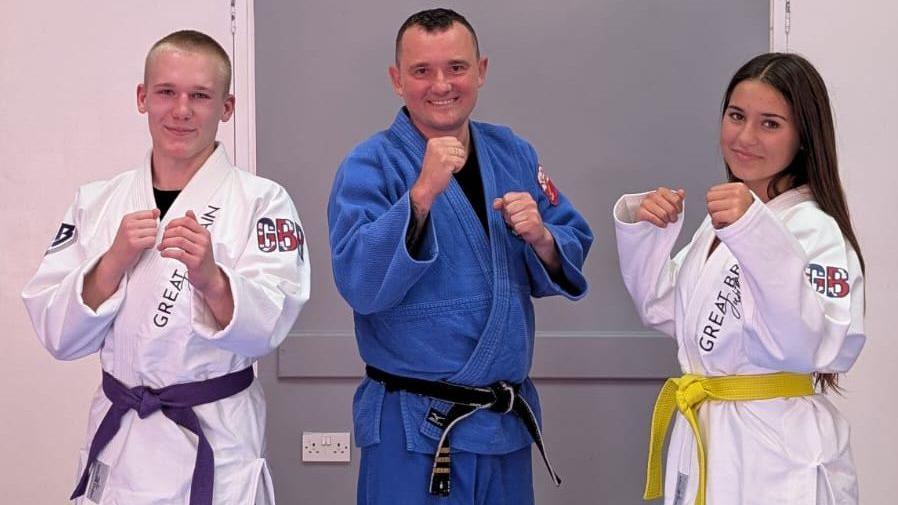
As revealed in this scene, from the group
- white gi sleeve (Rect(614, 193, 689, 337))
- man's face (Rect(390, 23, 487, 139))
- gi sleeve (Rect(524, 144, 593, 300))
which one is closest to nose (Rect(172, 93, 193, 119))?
man's face (Rect(390, 23, 487, 139))

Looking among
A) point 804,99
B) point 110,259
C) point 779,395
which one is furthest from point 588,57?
point 110,259

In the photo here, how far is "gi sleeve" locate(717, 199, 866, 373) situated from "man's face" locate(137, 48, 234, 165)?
1.08 m

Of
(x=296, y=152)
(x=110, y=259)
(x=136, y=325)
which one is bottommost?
(x=136, y=325)

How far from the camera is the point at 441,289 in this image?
2229 mm

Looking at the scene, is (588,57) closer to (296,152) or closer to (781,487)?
(296,152)

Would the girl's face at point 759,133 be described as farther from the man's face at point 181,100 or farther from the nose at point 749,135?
the man's face at point 181,100

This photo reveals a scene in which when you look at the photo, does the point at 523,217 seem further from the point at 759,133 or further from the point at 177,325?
the point at 177,325

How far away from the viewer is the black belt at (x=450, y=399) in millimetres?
2176

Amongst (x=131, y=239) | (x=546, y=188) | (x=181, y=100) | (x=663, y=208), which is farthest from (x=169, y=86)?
(x=663, y=208)

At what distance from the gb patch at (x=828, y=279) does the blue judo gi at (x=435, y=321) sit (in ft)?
1.65

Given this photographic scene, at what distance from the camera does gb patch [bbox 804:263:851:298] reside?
2.00 meters

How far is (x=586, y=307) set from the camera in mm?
3199

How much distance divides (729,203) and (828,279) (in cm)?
27

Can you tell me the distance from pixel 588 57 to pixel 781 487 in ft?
5.09
